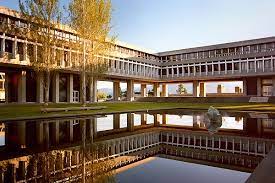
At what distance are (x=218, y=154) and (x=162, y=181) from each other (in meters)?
3.33

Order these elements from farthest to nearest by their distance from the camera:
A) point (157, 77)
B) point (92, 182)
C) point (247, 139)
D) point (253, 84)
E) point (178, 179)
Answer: point (157, 77) → point (253, 84) → point (247, 139) → point (178, 179) → point (92, 182)

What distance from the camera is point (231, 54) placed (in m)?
55.5

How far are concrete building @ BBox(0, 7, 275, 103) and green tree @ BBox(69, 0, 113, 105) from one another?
3.97 meters

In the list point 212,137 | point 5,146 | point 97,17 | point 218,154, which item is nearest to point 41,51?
point 97,17

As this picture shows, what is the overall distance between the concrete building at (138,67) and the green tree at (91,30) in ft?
13.0

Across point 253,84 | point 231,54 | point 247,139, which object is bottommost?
point 247,139

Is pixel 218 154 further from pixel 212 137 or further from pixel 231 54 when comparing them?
pixel 231 54

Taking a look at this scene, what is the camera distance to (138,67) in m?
58.5

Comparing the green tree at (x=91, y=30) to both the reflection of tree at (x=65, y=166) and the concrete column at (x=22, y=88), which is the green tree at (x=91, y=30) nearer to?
the concrete column at (x=22, y=88)

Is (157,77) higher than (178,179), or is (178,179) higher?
(157,77)

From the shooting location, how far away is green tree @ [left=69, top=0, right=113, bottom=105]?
28.5 m

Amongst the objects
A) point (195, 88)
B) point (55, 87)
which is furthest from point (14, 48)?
point (195, 88)

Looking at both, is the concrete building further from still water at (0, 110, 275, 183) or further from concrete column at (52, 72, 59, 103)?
still water at (0, 110, 275, 183)

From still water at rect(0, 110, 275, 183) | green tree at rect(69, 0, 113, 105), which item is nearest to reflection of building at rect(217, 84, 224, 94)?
green tree at rect(69, 0, 113, 105)
